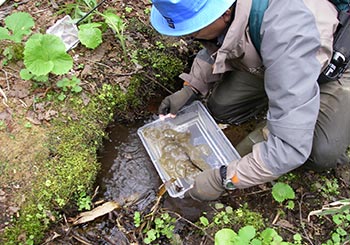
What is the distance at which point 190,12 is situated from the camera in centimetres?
194

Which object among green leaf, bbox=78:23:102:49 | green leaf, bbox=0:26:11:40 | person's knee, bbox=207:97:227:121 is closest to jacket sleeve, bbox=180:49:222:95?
person's knee, bbox=207:97:227:121

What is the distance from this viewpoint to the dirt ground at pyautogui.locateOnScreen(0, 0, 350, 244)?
2.43 meters

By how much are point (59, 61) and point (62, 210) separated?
91 centimetres

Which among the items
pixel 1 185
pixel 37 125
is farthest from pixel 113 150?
pixel 1 185

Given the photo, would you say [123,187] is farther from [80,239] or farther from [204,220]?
[204,220]

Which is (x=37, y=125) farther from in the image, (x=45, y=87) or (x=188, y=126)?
(x=188, y=126)

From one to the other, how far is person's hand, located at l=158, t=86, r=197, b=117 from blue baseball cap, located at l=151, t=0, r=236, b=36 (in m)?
0.82

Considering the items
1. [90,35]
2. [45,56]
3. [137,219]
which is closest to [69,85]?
[45,56]

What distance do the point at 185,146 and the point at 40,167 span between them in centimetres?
97

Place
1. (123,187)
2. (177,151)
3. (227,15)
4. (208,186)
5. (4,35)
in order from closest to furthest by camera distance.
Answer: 1. (227,15)
2. (208,186)
3. (4,35)
4. (123,187)
5. (177,151)

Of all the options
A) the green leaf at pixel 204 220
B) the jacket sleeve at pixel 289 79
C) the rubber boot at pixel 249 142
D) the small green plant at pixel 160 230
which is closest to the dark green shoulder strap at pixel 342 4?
the jacket sleeve at pixel 289 79

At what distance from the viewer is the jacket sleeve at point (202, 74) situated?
274 cm

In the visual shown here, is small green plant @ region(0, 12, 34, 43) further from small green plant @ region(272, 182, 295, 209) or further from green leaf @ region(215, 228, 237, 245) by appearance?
small green plant @ region(272, 182, 295, 209)

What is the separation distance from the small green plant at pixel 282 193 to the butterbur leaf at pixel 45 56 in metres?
1.48
